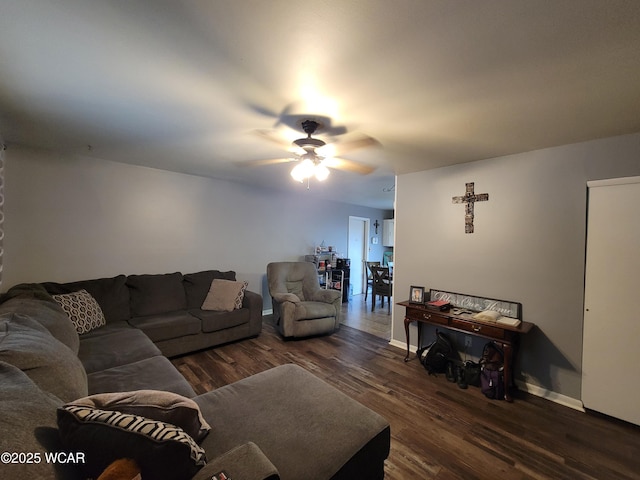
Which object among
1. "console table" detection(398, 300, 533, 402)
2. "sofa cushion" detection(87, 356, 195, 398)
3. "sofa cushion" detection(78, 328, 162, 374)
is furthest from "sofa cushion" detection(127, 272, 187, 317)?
"console table" detection(398, 300, 533, 402)

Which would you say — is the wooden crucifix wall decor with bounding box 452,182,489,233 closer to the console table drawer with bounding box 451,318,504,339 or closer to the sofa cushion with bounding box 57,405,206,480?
the console table drawer with bounding box 451,318,504,339

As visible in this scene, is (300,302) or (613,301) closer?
(613,301)

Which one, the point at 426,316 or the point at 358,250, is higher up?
the point at 358,250

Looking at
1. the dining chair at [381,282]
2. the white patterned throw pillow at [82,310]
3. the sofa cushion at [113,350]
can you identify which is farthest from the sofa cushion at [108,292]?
the dining chair at [381,282]

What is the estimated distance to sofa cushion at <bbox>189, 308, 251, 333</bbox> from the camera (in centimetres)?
326

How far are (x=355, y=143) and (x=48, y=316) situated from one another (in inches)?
107

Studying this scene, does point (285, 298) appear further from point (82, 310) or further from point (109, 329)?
point (82, 310)

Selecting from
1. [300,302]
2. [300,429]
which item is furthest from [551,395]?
[300,302]

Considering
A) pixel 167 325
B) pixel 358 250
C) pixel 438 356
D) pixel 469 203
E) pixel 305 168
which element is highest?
pixel 305 168

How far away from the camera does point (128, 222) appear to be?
11.3 feet

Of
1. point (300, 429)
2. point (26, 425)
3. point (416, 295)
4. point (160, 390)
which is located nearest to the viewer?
point (26, 425)

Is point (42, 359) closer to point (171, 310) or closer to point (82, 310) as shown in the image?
point (82, 310)

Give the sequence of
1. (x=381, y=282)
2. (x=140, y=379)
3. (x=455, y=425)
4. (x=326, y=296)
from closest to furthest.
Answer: (x=140, y=379)
(x=455, y=425)
(x=326, y=296)
(x=381, y=282)

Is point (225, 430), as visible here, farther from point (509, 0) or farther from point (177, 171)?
point (177, 171)
